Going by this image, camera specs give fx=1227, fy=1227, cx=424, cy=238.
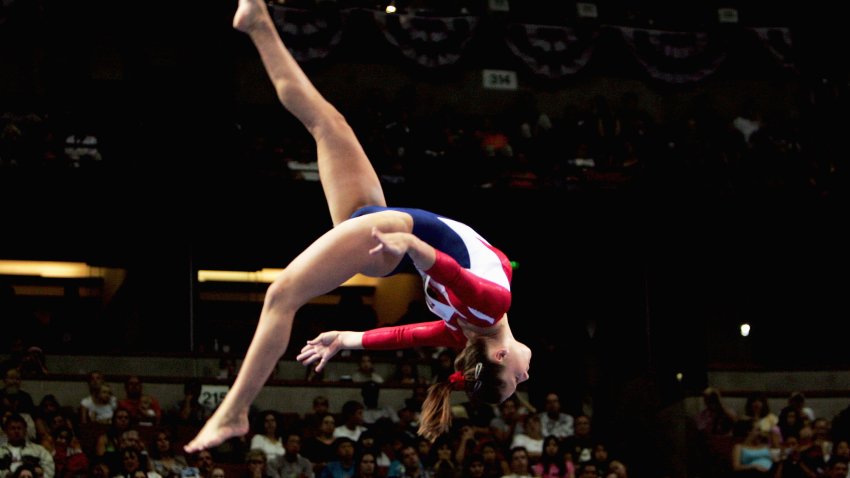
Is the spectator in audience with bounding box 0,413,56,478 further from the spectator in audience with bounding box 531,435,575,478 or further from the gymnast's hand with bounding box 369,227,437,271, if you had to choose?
the gymnast's hand with bounding box 369,227,437,271

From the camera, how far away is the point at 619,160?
1491 cm

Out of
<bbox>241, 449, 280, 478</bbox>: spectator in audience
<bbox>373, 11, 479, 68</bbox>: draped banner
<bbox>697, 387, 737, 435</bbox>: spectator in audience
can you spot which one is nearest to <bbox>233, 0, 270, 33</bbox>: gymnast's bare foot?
<bbox>241, 449, 280, 478</bbox>: spectator in audience

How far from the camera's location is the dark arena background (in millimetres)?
13758

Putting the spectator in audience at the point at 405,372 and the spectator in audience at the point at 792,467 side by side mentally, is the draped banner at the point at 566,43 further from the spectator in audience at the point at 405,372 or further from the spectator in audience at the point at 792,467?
the spectator in audience at the point at 792,467

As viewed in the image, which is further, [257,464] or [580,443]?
[580,443]

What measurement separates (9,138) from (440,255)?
932 centimetres

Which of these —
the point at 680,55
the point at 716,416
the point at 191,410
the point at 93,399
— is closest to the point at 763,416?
the point at 716,416

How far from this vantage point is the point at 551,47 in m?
15.9

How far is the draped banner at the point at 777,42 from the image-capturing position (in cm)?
1617

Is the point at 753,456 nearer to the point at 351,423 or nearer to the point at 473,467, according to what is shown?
the point at 473,467

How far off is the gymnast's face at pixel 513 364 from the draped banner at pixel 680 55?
10701 mm

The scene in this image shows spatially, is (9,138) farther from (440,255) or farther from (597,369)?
(440,255)

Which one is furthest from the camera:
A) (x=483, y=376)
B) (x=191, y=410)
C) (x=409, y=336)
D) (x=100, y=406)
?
(x=191, y=410)

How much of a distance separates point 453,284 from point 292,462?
546 cm
